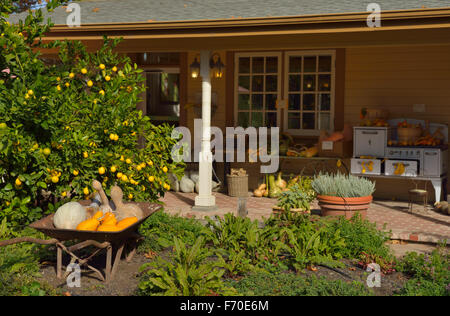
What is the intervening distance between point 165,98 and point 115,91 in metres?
9.20

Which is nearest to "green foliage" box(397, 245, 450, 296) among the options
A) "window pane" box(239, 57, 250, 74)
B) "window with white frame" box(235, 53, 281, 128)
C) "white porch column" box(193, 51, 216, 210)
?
"white porch column" box(193, 51, 216, 210)

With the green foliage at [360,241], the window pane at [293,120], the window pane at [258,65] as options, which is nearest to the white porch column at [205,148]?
the window pane at [258,65]

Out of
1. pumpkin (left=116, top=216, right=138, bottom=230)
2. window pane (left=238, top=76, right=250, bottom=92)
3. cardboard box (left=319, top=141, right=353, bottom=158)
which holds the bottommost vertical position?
pumpkin (left=116, top=216, right=138, bottom=230)

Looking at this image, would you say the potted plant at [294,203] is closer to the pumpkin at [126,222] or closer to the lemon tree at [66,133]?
the lemon tree at [66,133]

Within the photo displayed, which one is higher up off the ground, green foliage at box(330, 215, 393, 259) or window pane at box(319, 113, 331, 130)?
window pane at box(319, 113, 331, 130)

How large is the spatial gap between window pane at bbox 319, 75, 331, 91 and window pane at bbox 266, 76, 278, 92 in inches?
37.6

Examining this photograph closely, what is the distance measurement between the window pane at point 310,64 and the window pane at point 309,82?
14 cm

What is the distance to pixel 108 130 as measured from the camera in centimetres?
632

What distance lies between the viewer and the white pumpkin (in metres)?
5.18

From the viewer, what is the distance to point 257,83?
11.9 meters

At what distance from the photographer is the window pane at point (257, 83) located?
1191 centimetres

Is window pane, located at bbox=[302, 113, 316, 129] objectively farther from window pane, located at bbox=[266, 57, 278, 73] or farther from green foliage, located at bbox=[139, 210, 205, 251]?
green foliage, located at bbox=[139, 210, 205, 251]
